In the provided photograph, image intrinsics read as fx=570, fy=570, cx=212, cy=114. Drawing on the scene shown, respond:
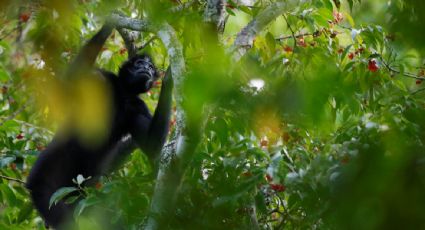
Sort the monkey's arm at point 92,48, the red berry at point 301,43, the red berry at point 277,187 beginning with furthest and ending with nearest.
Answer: the monkey's arm at point 92,48 < the red berry at point 301,43 < the red berry at point 277,187

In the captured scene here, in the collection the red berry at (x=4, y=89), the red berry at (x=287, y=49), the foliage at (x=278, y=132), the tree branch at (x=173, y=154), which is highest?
the foliage at (x=278, y=132)

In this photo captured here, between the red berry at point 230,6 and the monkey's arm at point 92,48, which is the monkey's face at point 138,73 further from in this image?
the red berry at point 230,6

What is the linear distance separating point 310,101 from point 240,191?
974 millimetres

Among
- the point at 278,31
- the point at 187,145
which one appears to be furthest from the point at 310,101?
the point at 278,31

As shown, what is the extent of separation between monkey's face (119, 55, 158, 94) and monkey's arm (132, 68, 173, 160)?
0.68m

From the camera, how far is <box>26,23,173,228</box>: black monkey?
6332 mm

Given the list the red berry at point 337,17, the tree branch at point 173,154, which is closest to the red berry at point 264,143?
the tree branch at point 173,154

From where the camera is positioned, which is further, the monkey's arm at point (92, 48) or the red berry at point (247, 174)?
the monkey's arm at point (92, 48)

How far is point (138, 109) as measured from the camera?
791 cm

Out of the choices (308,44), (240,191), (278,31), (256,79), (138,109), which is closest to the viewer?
(256,79)

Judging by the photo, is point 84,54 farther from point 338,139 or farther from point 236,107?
point 236,107

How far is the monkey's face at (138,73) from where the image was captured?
25.6 feet

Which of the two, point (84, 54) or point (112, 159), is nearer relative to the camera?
point (84, 54)

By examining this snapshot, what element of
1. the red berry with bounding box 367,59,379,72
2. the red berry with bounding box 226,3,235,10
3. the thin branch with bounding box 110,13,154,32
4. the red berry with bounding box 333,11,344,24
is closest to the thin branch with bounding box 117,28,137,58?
the thin branch with bounding box 110,13,154,32
